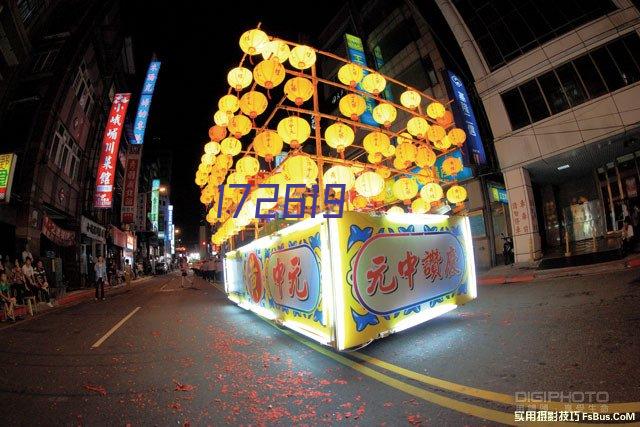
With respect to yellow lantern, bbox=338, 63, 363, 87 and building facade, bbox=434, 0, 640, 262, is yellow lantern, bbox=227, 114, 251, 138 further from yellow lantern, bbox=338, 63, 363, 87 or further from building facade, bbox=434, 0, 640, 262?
building facade, bbox=434, 0, 640, 262

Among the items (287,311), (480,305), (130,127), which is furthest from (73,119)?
(480,305)

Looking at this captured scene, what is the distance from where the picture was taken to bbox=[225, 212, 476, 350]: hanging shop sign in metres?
4.28

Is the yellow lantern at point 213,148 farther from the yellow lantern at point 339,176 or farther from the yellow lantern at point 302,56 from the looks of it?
the yellow lantern at point 339,176

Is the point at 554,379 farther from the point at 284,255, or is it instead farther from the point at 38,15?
the point at 38,15

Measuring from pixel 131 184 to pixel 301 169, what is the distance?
32088 mm

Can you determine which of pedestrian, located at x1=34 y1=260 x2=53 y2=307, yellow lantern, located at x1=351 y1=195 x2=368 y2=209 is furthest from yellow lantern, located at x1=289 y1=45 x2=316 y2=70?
pedestrian, located at x1=34 y1=260 x2=53 y2=307

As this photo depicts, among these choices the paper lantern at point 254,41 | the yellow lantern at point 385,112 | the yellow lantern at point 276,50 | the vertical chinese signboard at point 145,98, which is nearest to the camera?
the yellow lantern at point 276,50

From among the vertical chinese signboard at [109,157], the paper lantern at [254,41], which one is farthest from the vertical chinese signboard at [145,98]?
the paper lantern at [254,41]

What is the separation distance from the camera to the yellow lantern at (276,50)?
7629 millimetres

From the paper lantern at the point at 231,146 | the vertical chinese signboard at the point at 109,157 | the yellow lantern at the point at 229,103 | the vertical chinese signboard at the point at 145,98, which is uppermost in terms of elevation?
the vertical chinese signboard at the point at 145,98

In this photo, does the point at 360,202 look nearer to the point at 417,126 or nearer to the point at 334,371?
the point at 417,126

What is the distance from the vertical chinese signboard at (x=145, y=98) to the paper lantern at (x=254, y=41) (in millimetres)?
27918

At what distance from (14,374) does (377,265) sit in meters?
5.52

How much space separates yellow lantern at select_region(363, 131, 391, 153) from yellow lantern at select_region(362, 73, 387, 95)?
48.2 inches
